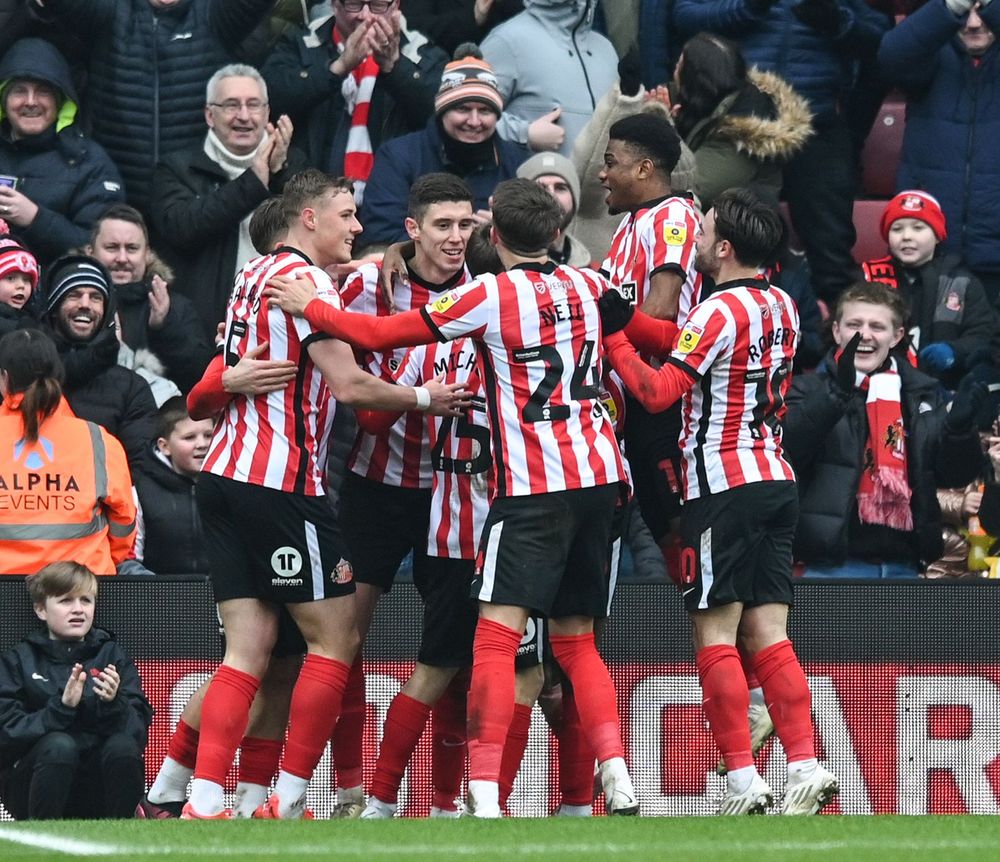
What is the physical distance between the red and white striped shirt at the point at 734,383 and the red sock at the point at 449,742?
4.06 ft

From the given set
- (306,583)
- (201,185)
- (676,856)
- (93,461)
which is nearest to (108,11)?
(201,185)

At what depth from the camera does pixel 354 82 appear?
10750mm

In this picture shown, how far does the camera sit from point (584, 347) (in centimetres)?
720

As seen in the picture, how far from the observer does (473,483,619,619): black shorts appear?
705 cm

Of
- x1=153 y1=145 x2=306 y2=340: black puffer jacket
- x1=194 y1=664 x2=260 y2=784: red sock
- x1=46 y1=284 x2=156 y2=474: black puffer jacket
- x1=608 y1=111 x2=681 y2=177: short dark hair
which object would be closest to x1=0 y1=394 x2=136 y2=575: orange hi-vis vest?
x1=46 y1=284 x2=156 y2=474: black puffer jacket

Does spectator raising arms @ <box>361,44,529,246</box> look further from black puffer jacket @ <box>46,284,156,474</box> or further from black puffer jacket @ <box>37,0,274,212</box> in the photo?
black puffer jacket @ <box>46,284,156,474</box>

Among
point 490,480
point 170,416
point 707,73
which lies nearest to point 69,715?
point 170,416

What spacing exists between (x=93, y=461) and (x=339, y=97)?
9.93ft

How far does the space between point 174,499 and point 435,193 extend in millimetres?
2258

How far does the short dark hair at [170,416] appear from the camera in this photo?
361 inches

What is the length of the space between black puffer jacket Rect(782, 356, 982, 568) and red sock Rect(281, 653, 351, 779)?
2.66 m

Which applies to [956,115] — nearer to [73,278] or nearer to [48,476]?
[73,278]

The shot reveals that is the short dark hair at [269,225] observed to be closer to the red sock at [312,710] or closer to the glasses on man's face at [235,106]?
the red sock at [312,710]

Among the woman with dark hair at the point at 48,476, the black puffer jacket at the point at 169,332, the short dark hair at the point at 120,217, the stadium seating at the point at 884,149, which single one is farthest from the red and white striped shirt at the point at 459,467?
the stadium seating at the point at 884,149
